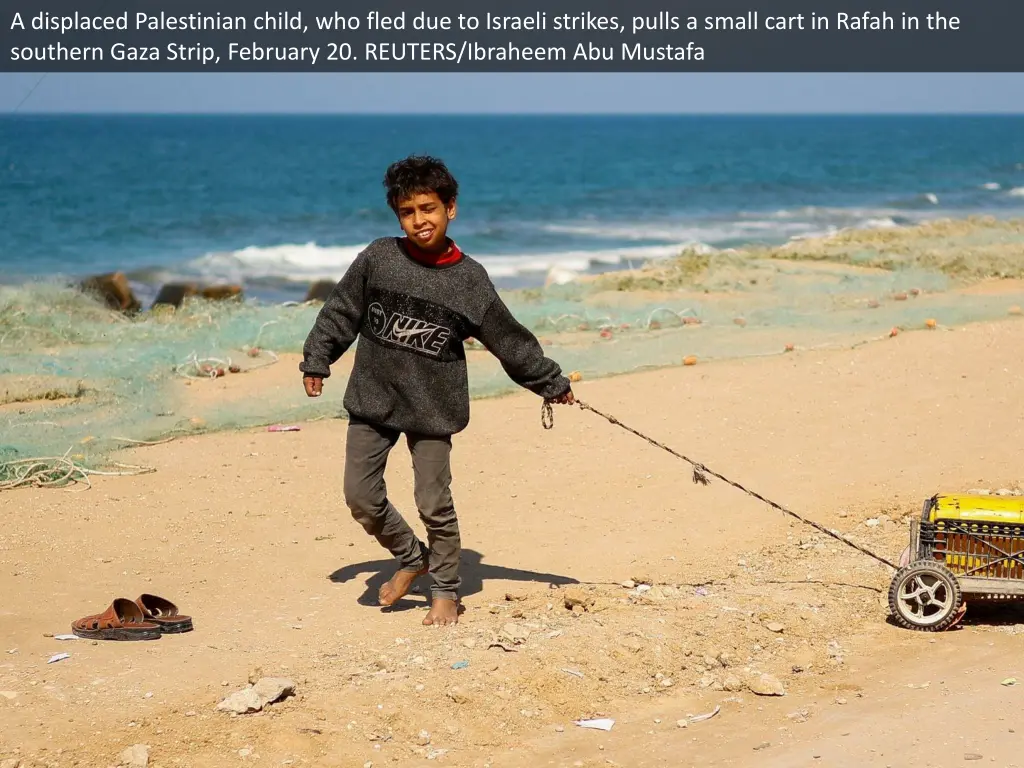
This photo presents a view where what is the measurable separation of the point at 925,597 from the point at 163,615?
282cm

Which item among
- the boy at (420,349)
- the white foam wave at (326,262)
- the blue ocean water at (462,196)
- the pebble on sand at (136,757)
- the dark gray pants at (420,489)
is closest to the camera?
the pebble on sand at (136,757)

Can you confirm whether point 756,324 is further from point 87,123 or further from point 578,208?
point 87,123

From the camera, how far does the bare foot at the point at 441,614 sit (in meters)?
5.28

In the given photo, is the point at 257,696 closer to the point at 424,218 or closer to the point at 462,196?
the point at 424,218

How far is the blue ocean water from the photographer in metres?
31.1

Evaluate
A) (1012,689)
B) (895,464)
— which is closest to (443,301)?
(1012,689)

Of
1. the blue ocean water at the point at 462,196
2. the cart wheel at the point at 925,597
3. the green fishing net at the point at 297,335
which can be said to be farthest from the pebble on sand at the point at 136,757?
the blue ocean water at the point at 462,196

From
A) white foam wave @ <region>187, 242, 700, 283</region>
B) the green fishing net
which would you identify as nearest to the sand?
the green fishing net

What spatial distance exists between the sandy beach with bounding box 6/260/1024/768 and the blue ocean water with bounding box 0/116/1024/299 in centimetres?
1678

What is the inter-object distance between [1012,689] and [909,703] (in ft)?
1.18

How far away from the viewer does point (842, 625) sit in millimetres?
5195

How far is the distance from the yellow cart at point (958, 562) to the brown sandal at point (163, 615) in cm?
261

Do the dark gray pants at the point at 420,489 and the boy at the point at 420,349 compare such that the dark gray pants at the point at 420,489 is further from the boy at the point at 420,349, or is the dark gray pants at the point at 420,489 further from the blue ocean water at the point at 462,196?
the blue ocean water at the point at 462,196

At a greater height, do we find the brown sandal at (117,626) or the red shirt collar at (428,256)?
the red shirt collar at (428,256)
